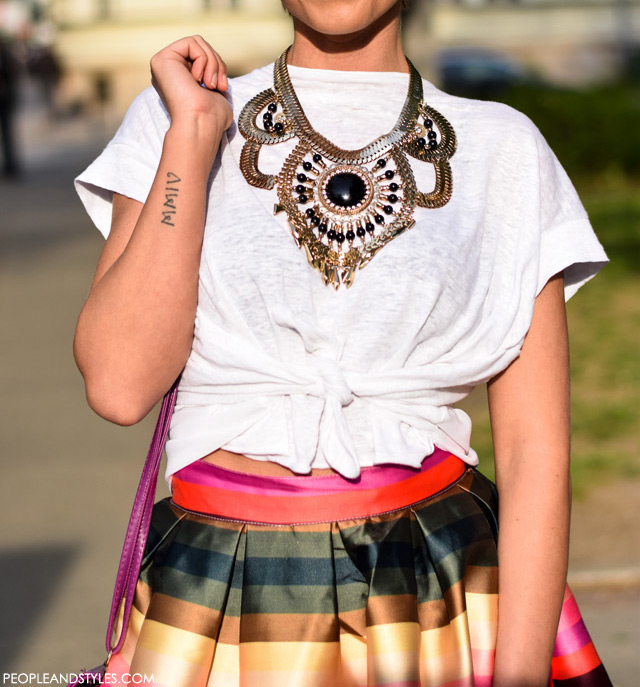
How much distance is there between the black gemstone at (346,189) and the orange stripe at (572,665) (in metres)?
0.87

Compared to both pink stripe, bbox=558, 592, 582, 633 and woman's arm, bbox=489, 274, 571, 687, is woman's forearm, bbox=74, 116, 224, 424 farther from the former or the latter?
pink stripe, bbox=558, 592, 582, 633

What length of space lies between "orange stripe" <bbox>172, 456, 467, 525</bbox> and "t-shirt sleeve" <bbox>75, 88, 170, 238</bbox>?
49 cm

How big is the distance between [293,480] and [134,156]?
1.94 ft

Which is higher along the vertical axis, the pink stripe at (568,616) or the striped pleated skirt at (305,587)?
the striped pleated skirt at (305,587)

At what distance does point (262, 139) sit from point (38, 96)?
39.9m

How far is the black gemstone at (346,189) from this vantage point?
182cm

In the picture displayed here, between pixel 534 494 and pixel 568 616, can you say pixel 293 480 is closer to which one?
pixel 534 494

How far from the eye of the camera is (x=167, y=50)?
1.77 m

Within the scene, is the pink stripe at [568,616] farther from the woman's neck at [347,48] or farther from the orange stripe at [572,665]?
the woman's neck at [347,48]

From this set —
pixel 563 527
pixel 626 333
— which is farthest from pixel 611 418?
pixel 563 527

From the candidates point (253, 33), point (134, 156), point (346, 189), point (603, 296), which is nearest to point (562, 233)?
point (346, 189)

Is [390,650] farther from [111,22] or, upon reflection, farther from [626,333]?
[111,22]

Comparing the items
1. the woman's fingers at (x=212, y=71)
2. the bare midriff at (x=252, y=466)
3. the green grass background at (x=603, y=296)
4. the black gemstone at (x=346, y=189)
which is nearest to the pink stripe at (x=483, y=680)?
the bare midriff at (x=252, y=466)

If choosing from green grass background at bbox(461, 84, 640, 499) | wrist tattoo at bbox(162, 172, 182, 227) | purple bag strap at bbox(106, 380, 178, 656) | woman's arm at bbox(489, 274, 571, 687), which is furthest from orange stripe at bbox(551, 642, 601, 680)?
green grass background at bbox(461, 84, 640, 499)
